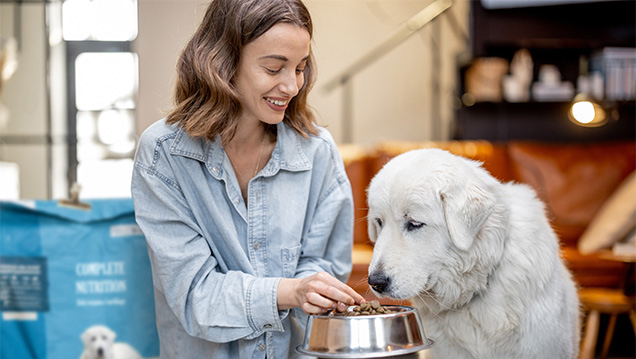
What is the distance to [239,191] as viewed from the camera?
1668 mm

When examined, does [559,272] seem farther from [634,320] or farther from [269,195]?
[634,320]

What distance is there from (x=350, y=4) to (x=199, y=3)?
4.69 m

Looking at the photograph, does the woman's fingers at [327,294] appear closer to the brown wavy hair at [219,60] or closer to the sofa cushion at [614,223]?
the brown wavy hair at [219,60]

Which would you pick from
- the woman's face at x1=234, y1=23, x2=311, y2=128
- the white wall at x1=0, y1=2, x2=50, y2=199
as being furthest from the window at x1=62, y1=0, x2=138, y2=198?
the woman's face at x1=234, y1=23, x2=311, y2=128

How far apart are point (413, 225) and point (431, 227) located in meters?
0.04

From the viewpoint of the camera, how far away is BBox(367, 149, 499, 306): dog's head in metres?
1.48

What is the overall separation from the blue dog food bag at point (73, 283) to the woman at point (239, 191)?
0.40 metres

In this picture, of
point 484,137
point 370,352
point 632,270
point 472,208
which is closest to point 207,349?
point 370,352

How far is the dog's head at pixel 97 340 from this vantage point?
6.82ft

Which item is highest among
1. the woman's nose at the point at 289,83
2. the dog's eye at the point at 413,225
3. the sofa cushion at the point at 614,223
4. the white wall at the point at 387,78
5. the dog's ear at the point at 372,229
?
the white wall at the point at 387,78

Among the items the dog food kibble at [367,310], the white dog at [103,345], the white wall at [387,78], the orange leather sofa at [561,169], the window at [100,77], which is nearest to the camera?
the dog food kibble at [367,310]

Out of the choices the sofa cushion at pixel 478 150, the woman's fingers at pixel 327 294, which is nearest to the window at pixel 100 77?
the sofa cushion at pixel 478 150

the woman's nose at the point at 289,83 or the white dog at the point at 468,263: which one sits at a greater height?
the woman's nose at the point at 289,83

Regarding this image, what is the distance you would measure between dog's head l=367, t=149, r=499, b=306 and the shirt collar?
29 centimetres
